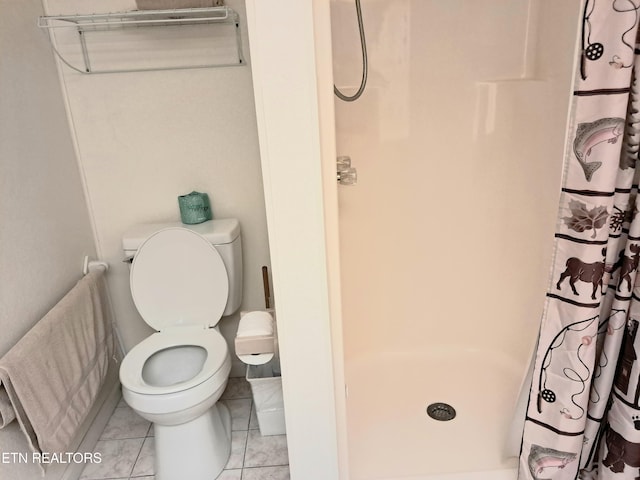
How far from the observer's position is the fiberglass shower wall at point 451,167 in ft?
5.87

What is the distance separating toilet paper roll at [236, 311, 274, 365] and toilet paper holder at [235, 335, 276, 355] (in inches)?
0.5

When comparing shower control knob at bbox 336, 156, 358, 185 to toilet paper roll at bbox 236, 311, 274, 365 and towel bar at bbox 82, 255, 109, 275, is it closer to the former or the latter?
toilet paper roll at bbox 236, 311, 274, 365

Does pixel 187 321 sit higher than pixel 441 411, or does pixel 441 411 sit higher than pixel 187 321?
pixel 187 321

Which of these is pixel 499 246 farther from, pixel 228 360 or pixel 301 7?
pixel 301 7

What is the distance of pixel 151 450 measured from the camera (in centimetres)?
197

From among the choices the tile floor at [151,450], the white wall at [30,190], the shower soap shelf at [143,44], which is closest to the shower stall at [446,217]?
the tile floor at [151,450]

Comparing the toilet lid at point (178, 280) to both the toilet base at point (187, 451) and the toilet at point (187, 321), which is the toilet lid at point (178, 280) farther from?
the toilet base at point (187, 451)

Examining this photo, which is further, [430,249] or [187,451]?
[430,249]

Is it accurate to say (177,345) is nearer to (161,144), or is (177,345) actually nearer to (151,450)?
(151,450)

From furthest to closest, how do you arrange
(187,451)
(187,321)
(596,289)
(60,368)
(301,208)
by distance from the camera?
1. (187,321)
2. (187,451)
3. (60,368)
4. (596,289)
5. (301,208)

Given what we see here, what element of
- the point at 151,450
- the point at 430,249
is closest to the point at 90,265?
the point at 151,450

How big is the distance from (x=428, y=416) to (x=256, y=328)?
30.0 inches

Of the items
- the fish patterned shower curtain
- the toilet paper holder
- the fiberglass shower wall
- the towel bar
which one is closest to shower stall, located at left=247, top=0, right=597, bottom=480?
the fiberglass shower wall

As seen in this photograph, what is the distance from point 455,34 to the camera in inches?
71.6
